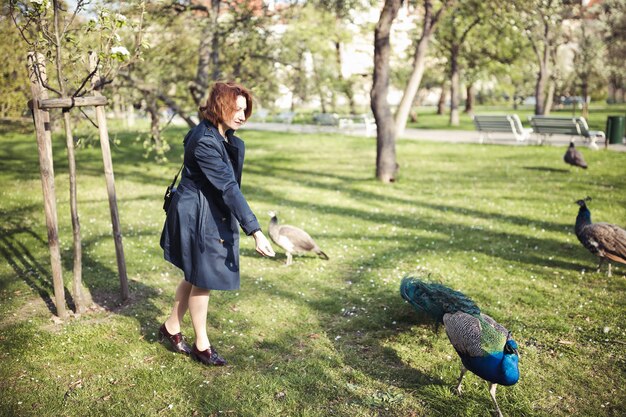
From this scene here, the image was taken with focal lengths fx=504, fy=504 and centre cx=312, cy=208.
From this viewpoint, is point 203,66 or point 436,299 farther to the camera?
point 203,66

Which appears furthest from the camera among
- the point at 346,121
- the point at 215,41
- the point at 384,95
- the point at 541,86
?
the point at 541,86

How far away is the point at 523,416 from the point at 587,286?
3271 mm

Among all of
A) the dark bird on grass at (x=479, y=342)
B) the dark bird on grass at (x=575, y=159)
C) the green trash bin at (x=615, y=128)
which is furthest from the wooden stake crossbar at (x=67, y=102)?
the green trash bin at (x=615, y=128)

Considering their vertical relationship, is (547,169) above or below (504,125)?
below

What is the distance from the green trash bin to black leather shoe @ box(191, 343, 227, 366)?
58.7 feet

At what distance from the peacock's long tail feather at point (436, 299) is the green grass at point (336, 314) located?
0.45m

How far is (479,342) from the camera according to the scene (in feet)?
12.2

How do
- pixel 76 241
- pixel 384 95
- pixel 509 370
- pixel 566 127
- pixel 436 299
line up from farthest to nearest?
pixel 566 127 < pixel 384 95 < pixel 76 241 < pixel 436 299 < pixel 509 370

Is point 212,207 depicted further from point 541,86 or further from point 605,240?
point 541,86

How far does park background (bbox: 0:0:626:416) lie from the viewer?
13.7ft

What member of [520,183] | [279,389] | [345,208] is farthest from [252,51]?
[279,389]

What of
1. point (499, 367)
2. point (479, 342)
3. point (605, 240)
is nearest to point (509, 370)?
point (499, 367)

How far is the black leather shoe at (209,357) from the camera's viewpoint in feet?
14.7

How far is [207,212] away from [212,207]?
71mm
